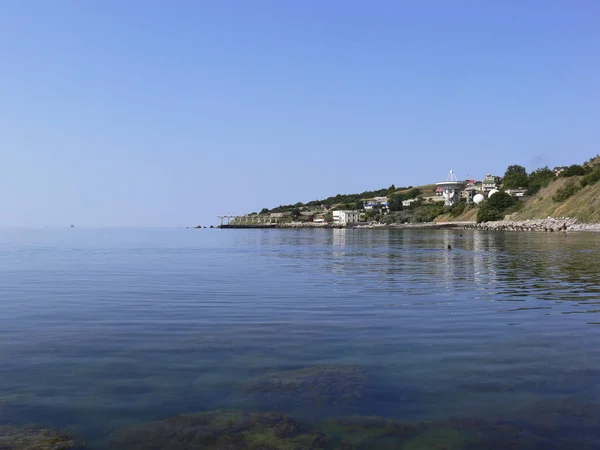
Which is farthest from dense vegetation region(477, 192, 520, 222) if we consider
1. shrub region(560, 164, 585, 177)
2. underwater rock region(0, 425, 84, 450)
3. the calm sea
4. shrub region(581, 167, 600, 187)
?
underwater rock region(0, 425, 84, 450)

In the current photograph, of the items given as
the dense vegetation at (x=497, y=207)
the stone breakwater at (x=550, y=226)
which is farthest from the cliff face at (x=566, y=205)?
the dense vegetation at (x=497, y=207)

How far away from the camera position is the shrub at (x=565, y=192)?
14362 centimetres

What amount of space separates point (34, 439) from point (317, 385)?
5.25 meters

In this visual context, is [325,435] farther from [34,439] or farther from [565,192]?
[565,192]

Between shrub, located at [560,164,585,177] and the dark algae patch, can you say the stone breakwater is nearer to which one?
shrub, located at [560,164,585,177]

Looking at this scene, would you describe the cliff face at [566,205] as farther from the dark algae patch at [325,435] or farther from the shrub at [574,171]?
the dark algae patch at [325,435]

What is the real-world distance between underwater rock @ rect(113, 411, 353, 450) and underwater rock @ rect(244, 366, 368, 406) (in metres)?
1.15

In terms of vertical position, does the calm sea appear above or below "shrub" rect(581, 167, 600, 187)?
below

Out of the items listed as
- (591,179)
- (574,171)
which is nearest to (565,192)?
(591,179)

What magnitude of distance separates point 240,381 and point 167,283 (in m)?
21.6

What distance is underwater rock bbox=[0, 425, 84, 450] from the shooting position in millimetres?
8242

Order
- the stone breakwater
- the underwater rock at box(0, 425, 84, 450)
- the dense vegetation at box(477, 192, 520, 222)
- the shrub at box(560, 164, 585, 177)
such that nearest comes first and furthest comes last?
1. the underwater rock at box(0, 425, 84, 450)
2. the stone breakwater
3. the shrub at box(560, 164, 585, 177)
4. the dense vegetation at box(477, 192, 520, 222)

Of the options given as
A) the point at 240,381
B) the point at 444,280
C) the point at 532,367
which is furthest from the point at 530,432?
the point at 444,280

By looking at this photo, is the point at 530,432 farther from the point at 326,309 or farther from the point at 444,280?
the point at 444,280
